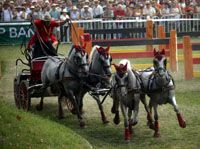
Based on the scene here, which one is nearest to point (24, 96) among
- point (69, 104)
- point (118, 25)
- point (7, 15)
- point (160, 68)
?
point (69, 104)

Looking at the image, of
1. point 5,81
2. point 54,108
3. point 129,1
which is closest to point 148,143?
point 54,108

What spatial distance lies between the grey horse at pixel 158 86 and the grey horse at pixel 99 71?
93 centimetres

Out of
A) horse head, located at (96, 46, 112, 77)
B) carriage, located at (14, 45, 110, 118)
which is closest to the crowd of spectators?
carriage, located at (14, 45, 110, 118)

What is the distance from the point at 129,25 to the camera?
108 feet

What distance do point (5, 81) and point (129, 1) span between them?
15.5 meters

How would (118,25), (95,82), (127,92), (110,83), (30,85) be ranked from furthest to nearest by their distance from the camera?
1. (118,25)
2. (30,85)
3. (95,82)
4. (110,83)
5. (127,92)

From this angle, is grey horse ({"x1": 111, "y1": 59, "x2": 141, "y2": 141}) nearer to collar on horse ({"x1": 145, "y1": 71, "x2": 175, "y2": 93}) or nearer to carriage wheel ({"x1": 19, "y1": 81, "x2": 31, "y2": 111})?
collar on horse ({"x1": 145, "y1": 71, "x2": 175, "y2": 93})

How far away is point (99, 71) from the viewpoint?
14.1 metres

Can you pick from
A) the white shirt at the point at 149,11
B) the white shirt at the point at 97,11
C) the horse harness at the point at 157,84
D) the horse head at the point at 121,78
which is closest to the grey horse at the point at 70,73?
the horse harness at the point at 157,84

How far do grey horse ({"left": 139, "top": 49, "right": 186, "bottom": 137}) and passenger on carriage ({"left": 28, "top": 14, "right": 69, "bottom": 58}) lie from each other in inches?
154

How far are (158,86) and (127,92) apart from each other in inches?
24.8

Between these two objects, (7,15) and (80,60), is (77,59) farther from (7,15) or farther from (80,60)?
(7,15)

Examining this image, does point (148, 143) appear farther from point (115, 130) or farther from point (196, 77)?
point (196, 77)

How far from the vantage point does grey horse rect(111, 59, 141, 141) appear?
40.5ft
